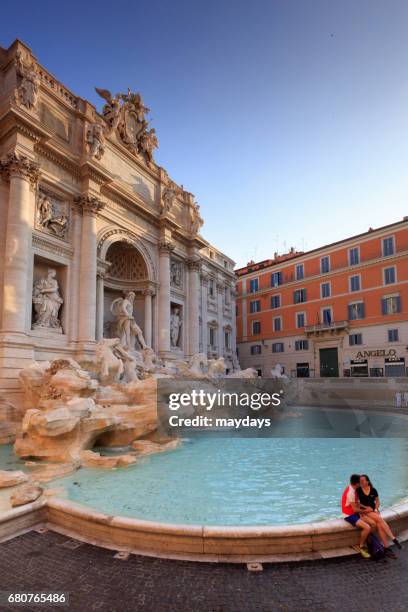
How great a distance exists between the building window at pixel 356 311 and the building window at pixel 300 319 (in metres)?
4.15

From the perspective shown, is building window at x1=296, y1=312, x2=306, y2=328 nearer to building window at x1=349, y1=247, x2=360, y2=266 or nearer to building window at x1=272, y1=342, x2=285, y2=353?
building window at x1=272, y1=342, x2=285, y2=353

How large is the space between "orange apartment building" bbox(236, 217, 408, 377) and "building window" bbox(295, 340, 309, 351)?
87 mm

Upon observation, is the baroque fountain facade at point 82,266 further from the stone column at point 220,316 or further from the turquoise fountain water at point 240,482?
the stone column at point 220,316

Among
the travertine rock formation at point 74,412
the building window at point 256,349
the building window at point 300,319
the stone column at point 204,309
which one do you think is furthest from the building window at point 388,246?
the travertine rock formation at point 74,412

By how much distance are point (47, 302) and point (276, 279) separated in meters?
24.4

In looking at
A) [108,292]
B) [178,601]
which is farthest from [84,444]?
[108,292]

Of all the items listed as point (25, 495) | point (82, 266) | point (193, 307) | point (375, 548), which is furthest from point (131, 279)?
point (375, 548)

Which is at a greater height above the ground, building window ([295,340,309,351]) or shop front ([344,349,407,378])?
building window ([295,340,309,351])

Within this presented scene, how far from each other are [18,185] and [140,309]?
950 cm

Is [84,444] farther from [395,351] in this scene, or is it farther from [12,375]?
[395,351]

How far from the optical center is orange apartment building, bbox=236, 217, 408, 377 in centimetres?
2666

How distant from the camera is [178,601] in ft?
9.84

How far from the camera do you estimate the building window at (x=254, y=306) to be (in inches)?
1415

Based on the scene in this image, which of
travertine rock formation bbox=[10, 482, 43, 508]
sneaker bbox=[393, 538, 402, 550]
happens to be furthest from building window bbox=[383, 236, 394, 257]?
travertine rock formation bbox=[10, 482, 43, 508]
